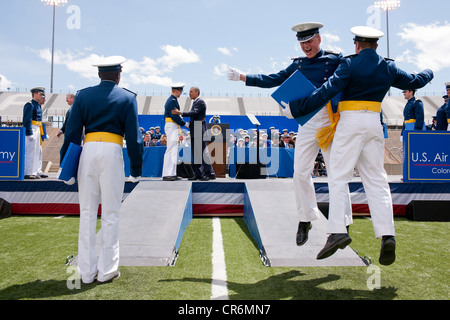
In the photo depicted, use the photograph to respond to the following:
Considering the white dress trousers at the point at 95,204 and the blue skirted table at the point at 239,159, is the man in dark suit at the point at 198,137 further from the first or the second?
the white dress trousers at the point at 95,204

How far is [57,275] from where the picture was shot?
3555 millimetres

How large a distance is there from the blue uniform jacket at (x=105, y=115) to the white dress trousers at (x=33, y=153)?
19.9 feet

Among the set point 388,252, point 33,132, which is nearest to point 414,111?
point 388,252

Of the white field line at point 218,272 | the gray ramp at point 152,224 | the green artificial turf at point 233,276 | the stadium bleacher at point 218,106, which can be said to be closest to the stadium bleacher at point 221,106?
the stadium bleacher at point 218,106

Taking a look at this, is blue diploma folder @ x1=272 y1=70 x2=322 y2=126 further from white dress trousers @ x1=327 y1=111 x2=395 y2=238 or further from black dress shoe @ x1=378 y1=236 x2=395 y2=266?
black dress shoe @ x1=378 y1=236 x2=395 y2=266

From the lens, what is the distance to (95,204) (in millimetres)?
3432

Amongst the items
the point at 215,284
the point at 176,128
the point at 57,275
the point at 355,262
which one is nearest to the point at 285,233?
the point at 355,262

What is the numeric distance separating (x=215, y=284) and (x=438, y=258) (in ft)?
9.31

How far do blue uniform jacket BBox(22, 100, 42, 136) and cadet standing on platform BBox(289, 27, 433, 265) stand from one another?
7.39 m

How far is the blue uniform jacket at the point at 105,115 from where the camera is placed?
3.37m
